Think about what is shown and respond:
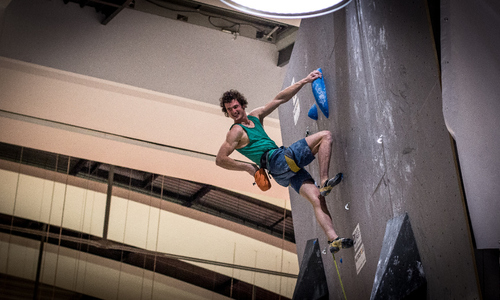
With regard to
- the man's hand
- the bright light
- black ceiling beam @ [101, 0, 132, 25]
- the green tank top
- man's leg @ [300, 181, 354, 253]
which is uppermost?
black ceiling beam @ [101, 0, 132, 25]

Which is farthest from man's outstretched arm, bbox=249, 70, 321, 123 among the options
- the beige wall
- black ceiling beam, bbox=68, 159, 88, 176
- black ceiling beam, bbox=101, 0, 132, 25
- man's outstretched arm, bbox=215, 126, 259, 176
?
black ceiling beam, bbox=68, 159, 88, 176

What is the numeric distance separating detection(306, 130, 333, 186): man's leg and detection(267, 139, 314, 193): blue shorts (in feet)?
0.17

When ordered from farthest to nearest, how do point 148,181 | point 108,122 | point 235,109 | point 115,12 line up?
point 148,181 → point 108,122 → point 115,12 → point 235,109

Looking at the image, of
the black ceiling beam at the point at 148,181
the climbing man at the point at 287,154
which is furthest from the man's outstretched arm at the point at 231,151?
the black ceiling beam at the point at 148,181

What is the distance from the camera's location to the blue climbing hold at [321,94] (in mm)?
3316

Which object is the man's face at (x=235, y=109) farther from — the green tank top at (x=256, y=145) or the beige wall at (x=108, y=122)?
the beige wall at (x=108, y=122)

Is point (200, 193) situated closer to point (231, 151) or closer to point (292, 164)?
point (231, 151)

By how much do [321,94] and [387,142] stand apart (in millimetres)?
957

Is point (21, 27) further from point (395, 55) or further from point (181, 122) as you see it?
point (395, 55)

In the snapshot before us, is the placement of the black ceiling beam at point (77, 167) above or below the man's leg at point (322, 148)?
above

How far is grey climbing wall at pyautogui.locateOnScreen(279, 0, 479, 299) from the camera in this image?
1955 millimetres

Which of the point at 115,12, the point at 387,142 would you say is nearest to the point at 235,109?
the point at 387,142

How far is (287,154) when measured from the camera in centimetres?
323

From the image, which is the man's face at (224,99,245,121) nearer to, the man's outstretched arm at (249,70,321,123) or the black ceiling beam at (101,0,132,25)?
the man's outstretched arm at (249,70,321,123)
